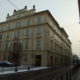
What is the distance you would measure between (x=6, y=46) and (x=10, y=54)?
4.91 m

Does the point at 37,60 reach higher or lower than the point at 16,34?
lower

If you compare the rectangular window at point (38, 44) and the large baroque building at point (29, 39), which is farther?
the rectangular window at point (38, 44)

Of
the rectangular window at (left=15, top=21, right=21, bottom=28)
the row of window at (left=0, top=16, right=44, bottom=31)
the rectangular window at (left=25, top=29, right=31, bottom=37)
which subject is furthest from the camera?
the rectangular window at (left=15, top=21, right=21, bottom=28)

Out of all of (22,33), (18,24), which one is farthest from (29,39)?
(18,24)

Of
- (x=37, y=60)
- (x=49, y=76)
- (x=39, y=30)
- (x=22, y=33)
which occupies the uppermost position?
(x=39, y=30)

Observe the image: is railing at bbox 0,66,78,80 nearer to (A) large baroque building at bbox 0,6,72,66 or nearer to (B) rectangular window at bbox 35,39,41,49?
(A) large baroque building at bbox 0,6,72,66

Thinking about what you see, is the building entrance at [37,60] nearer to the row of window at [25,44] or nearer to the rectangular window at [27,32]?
the row of window at [25,44]

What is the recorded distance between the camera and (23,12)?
44.5m

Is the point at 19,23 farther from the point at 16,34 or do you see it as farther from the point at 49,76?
the point at 49,76

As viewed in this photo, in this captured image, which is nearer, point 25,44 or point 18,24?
point 25,44

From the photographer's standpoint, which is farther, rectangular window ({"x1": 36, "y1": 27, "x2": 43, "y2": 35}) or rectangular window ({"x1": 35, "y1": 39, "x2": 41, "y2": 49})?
rectangular window ({"x1": 36, "y1": 27, "x2": 43, "y2": 35})

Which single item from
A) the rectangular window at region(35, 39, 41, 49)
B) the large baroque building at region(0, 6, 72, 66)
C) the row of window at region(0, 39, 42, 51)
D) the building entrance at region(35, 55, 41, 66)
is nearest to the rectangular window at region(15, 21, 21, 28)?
the large baroque building at region(0, 6, 72, 66)

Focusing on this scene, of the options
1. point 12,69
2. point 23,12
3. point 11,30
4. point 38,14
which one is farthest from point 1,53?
point 12,69

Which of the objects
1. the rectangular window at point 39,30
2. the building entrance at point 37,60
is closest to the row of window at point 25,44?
the rectangular window at point 39,30
